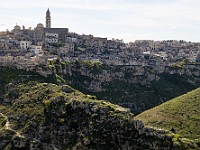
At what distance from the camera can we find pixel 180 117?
101 meters

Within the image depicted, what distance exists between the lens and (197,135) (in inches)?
3546

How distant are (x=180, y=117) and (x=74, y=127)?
28.2m

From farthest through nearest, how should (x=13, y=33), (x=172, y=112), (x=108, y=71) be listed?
(x=13, y=33) → (x=108, y=71) → (x=172, y=112)

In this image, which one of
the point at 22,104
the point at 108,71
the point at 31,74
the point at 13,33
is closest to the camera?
the point at 22,104

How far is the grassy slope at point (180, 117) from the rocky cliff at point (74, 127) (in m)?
13.6

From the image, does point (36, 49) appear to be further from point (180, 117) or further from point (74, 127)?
point (74, 127)

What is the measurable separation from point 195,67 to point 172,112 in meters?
95.9

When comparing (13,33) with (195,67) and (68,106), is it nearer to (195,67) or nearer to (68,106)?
(195,67)

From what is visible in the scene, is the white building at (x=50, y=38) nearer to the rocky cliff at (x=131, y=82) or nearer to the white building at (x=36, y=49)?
the white building at (x=36, y=49)

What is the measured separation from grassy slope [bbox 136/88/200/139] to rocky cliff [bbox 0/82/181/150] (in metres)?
13.6

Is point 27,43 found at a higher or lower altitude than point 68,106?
higher

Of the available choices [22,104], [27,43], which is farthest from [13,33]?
[22,104]

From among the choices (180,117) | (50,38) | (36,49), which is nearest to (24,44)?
(36,49)

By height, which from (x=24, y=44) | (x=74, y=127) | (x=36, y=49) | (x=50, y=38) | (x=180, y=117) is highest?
(x=50, y=38)
